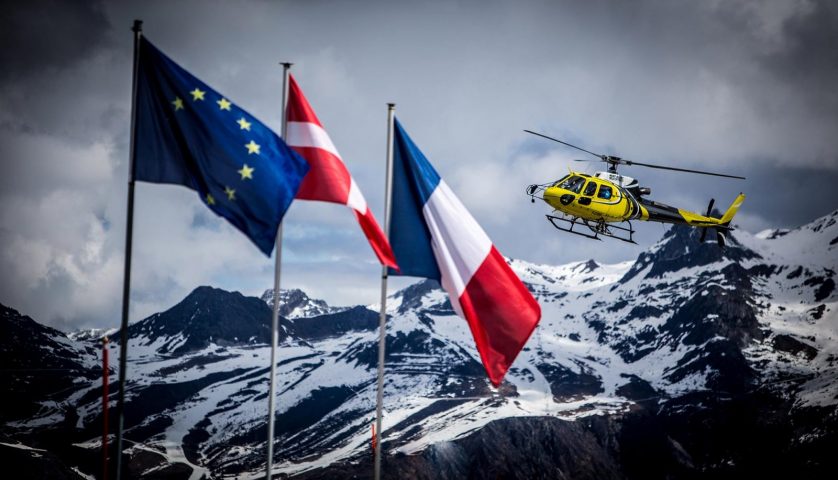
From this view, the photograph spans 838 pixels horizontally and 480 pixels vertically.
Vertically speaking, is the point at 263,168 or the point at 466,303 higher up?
the point at 263,168

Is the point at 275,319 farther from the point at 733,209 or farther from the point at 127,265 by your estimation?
the point at 733,209

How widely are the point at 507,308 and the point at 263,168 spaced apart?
35.5ft

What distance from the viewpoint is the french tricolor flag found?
31.9 metres

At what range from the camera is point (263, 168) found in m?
29.7

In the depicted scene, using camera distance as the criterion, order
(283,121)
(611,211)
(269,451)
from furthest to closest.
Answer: (611,211) < (283,121) < (269,451)

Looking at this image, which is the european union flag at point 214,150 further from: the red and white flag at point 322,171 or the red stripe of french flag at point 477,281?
the red stripe of french flag at point 477,281

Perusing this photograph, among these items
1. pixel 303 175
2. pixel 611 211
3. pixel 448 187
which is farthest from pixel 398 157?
pixel 611 211

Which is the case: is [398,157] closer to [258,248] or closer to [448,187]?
[448,187]

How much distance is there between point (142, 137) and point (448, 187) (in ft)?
38.1

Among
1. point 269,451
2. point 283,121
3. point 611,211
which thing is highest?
point 611,211

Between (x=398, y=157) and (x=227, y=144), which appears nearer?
(x=227, y=144)

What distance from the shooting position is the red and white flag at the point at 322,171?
30656mm

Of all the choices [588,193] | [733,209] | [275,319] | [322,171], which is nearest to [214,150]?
[322,171]

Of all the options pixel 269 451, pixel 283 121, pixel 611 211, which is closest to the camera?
pixel 269 451
